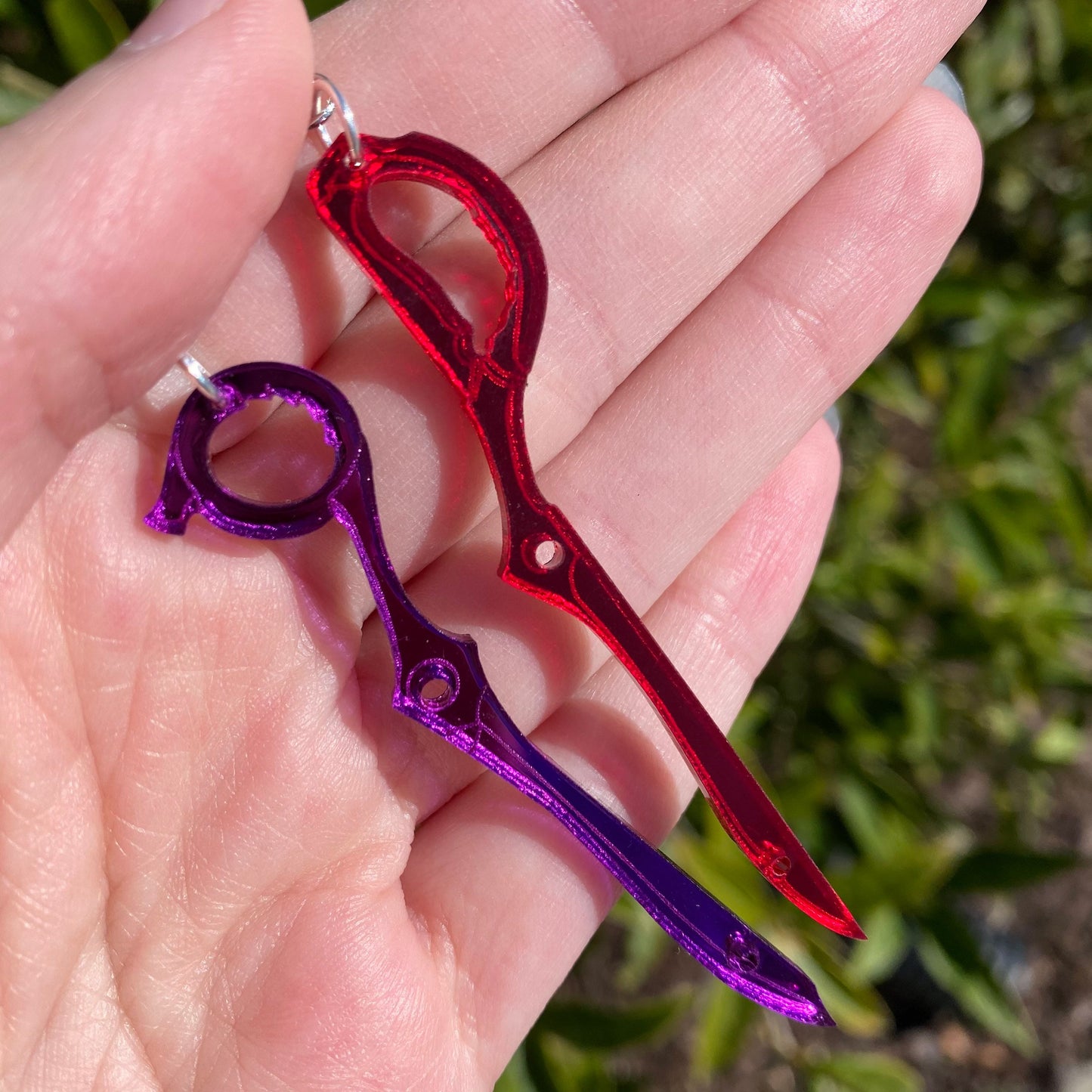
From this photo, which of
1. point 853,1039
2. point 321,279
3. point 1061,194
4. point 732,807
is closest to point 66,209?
point 321,279

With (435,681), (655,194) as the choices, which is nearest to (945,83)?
(655,194)

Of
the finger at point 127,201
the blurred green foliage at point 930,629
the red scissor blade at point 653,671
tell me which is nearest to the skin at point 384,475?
the finger at point 127,201

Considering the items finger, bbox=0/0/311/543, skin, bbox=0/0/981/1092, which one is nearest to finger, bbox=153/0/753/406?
skin, bbox=0/0/981/1092

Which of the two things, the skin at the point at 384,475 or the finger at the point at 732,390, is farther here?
the finger at the point at 732,390

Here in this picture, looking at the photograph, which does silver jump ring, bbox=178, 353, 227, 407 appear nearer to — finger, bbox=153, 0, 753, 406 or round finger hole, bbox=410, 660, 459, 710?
finger, bbox=153, 0, 753, 406

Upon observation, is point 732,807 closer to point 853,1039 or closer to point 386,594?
point 386,594

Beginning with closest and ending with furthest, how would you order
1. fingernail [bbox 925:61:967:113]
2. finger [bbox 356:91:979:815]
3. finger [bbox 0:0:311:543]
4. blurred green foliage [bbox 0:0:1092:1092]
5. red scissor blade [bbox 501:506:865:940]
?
finger [bbox 0:0:311:543], red scissor blade [bbox 501:506:865:940], finger [bbox 356:91:979:815], blurred green foliage [bbox 0:0:1092:1092], fingernail [bbox 925:61:967:113]

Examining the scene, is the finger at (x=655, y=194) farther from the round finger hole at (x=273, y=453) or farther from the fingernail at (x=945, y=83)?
the fingernail at (x=945, y=83)
